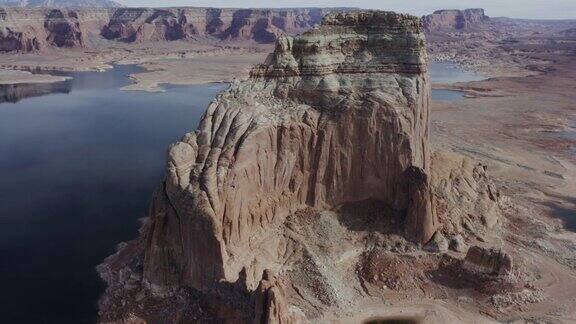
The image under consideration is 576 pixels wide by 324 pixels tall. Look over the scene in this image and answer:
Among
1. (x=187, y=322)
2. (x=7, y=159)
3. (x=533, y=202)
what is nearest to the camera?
(x=187, y=322)

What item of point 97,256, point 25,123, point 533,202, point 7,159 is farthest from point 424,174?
point 25,123

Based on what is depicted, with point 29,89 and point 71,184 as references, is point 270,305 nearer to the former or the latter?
point 71,184

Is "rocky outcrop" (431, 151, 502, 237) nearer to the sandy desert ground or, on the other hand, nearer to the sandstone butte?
the sandstone butte

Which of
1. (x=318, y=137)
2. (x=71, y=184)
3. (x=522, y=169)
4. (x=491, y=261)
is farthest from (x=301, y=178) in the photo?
(x=522, y=169)

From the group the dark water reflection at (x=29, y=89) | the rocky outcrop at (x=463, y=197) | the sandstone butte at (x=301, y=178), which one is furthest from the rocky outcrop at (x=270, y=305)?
the dark water reflection at (x=29, y=89)

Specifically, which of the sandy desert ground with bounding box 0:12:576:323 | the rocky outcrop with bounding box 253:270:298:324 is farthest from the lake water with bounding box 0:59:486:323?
the sandy desert ground with bounding box 0:12:576:323

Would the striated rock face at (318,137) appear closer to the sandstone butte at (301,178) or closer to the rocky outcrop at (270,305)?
the sandstone butte at (301,178)

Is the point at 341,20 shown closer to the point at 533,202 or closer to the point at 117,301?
the point at 117,301
